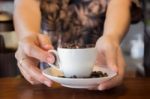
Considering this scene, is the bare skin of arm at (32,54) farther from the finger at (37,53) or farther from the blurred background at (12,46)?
the blurred background at (12,46)

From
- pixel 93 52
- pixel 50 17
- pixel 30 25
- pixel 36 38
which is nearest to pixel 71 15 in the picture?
pixel 50 17

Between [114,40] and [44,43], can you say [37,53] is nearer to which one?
[44,43]

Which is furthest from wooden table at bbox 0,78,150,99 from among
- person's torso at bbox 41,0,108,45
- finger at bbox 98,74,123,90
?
person's torso at bbox 41,0,108,45

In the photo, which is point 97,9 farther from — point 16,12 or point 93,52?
point 93,52

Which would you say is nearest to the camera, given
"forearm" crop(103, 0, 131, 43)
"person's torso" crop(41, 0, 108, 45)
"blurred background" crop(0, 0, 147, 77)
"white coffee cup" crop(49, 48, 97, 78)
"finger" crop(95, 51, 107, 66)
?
"white coffee cup" crop(49, 48, 97, 78)

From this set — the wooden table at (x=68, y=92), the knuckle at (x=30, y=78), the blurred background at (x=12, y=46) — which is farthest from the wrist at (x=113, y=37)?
the blurred background at (x=12, y=46)

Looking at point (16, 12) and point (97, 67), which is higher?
point (16, 12)

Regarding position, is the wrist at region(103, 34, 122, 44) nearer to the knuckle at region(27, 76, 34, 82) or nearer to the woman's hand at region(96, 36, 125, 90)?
the woman's hand at region(96, 36, 125, 90)
